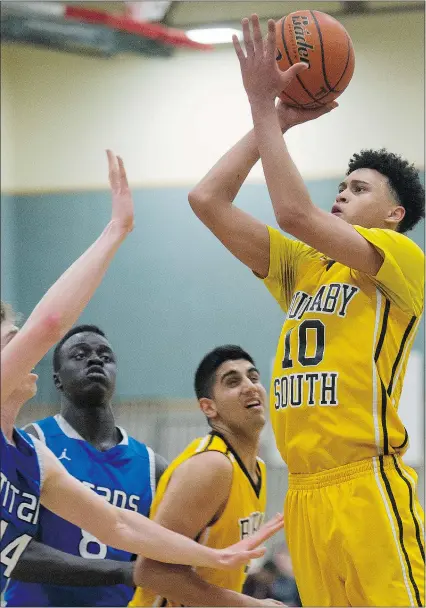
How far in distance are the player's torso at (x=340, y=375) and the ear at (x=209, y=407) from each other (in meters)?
0.83

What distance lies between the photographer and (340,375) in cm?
298

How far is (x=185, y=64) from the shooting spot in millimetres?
8664

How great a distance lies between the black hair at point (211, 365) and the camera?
4055mm

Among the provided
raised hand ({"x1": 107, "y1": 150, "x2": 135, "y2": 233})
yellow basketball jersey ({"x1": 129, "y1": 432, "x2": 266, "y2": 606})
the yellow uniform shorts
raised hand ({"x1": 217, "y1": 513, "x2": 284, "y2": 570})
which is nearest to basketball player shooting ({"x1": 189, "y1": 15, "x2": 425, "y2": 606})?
the yellow uniform shorts

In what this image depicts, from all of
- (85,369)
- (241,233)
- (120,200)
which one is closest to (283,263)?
(241,233)

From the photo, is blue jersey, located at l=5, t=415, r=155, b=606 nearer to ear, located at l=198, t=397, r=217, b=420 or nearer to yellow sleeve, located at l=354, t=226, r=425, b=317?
ear, located at l=198, t=397, r=217, b=420

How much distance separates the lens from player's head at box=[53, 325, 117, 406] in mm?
4336

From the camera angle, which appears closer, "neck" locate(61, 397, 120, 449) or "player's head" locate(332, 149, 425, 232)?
"player's head" locate(332, 149, 425, 232)

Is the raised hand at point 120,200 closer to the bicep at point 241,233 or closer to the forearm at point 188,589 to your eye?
the bicep at point 241,233

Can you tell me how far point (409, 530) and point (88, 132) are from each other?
6518 mm

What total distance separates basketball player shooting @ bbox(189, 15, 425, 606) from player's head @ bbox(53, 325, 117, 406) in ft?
4.44

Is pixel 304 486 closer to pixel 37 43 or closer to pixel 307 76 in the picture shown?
pixel 307 76

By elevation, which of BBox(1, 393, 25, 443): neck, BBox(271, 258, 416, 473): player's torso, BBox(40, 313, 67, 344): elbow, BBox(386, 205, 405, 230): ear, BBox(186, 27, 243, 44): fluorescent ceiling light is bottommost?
BBox(1, 393, 25, 443): neck

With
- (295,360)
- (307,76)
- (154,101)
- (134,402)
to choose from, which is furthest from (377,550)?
(154,101)
